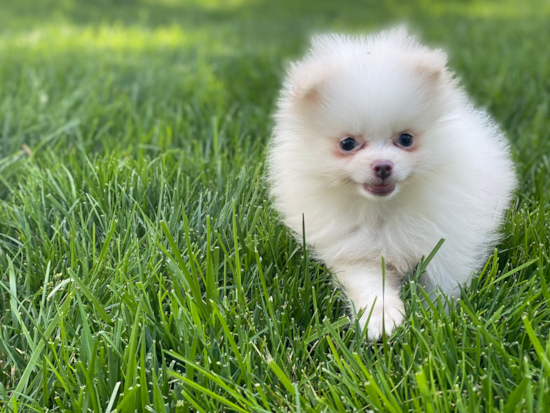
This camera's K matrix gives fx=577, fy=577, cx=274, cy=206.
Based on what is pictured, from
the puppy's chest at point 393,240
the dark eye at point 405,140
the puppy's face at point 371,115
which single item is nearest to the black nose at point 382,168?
the puppy's face at point 371,115

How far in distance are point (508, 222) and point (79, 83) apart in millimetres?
3331

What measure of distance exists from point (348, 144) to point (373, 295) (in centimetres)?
47

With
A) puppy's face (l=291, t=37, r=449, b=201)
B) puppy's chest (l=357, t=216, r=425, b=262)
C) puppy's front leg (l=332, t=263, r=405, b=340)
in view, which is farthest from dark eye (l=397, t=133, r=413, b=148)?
puppy's front leg (l=332, t=263, r=405, b=340)

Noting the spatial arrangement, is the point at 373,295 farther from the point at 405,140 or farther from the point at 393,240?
the point at 405,140

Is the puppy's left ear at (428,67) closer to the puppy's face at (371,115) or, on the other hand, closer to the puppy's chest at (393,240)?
the puppy's face at (371,115)

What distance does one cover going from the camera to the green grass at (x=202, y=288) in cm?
149

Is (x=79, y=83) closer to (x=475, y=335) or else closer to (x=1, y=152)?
(x=1, y=152)

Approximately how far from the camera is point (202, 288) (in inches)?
77.5

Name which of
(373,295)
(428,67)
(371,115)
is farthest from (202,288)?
(428,67)

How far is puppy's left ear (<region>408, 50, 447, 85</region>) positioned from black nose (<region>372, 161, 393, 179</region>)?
32cm

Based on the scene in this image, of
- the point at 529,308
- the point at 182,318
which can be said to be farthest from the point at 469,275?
the point at 182,318

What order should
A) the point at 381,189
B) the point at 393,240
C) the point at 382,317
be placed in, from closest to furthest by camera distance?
1. the point at 382,317
2. the point at 381,189
3. the point at 393,240

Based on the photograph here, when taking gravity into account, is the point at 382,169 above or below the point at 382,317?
above

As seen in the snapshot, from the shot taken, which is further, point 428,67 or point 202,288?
point 202,288
